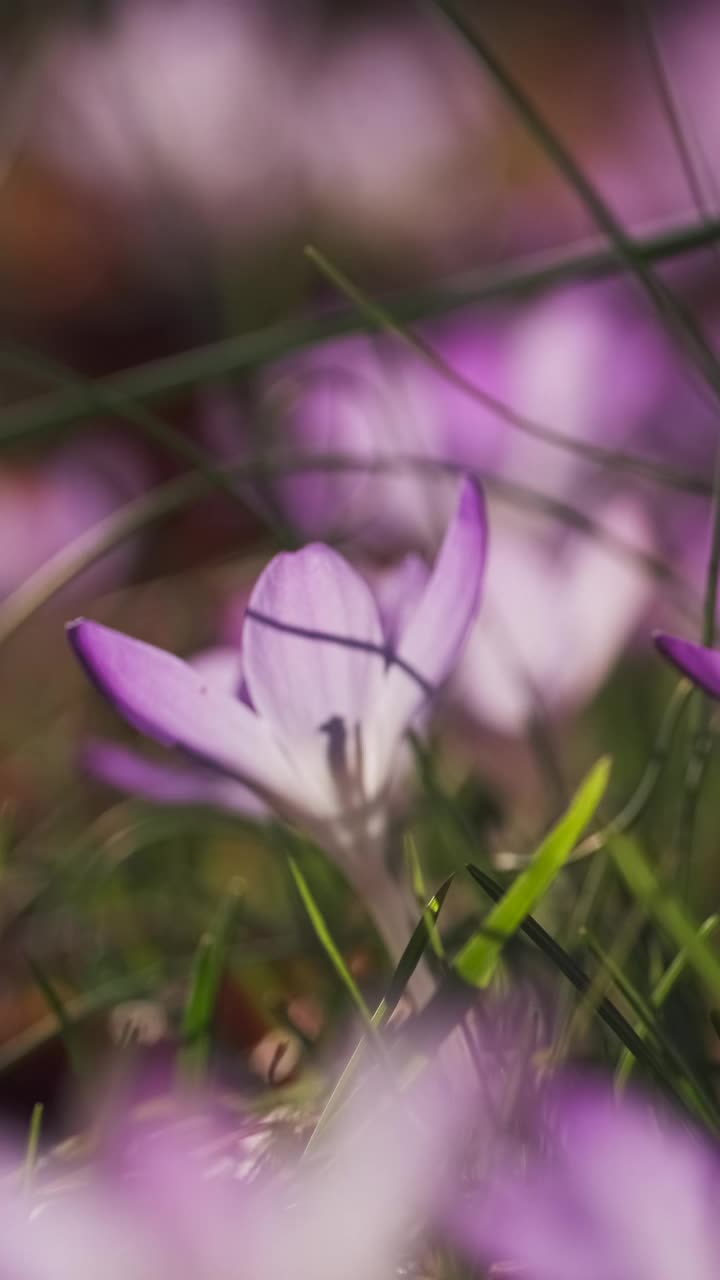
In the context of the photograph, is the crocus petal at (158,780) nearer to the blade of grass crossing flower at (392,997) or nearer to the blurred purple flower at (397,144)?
the blade of grass crossing flower at (392,997)

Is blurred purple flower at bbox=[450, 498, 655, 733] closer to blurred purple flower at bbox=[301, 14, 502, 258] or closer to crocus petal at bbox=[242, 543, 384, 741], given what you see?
crocus petal at bbox=[242, 543, 384, 741]

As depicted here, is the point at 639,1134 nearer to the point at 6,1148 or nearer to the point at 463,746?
the point at 6,1148

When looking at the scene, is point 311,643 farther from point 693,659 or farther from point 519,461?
point 519,461

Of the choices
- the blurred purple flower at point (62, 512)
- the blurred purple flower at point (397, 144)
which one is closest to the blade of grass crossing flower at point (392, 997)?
the blurred purple flower at point (62, 512)

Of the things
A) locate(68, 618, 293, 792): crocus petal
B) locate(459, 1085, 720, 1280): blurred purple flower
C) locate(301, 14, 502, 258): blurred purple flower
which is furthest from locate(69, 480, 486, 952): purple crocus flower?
locate(301, 14, 502, 258): blurred purple flower

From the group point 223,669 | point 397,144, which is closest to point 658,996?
point 223,669

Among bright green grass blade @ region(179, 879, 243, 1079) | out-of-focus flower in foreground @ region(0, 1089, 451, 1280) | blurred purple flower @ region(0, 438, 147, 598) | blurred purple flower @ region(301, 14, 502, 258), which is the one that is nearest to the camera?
out-of-focus flower in foreground @ region(0, 1089, 451, 1280)
